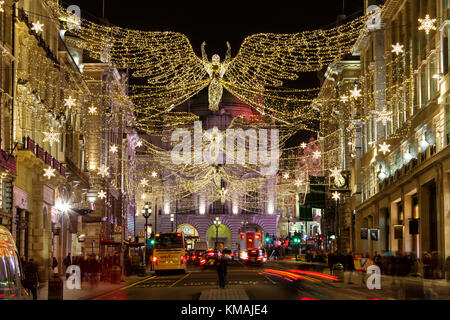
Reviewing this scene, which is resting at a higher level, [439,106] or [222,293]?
[439,106]

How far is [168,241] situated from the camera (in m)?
55.9

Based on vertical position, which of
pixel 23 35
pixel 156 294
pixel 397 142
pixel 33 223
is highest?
pixel 23 35

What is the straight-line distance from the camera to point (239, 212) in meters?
140

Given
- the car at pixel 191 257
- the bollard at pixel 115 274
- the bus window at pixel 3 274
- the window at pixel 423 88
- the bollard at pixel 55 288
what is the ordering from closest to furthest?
the bus window at pixel 3 274, the bollard at pixel 55 288, the bollard at pixel 115 274, the window at pixel 423 88, the car at pixel 191 257

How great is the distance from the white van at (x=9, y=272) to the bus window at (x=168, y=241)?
39.1 meters

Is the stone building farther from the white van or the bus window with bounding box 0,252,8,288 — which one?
the bus window with bounding box 0,252,8,288

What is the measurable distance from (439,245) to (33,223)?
21073 mm

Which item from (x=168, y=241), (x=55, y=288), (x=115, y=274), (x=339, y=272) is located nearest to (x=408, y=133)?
(x=339, y=272)

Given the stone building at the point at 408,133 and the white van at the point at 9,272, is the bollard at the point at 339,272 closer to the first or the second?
the stone building at the point at 408,133

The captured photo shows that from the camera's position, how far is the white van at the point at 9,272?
14555mm

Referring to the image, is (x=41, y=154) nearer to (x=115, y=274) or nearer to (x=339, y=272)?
(x=115, y=274)

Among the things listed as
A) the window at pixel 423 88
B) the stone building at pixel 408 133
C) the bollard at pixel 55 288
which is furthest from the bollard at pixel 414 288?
the bollard at pixel 55 288
